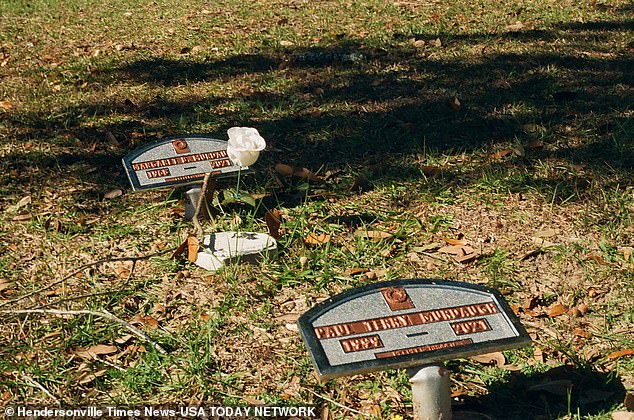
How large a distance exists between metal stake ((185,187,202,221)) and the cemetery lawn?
72 mm

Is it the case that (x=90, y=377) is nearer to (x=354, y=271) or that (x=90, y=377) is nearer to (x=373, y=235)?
(x=354, y=271)

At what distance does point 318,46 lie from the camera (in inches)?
269

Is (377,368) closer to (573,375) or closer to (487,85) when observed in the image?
(573,375)

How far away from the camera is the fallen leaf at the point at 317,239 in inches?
153

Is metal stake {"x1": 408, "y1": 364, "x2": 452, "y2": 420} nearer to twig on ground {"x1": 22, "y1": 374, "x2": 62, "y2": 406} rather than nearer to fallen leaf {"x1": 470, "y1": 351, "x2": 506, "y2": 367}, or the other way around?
fallen leaf {"x1": 470, "y1": 351, "x2": 506, "y2": 367}

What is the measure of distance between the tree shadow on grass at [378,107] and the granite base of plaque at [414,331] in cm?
184

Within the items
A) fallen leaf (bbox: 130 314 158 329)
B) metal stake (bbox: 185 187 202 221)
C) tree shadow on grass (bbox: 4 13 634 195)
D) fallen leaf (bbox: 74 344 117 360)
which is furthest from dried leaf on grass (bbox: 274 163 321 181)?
fallen leaf (bbox: 74 344 117 360)

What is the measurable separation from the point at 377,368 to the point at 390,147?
2.58 meters

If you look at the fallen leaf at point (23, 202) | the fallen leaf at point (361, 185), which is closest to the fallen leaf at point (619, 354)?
the fallen leaf at point (361, 185)

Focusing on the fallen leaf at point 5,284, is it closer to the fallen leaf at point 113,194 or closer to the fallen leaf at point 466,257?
the fallen leaf at point 113,194

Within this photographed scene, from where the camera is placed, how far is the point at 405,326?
103 inches

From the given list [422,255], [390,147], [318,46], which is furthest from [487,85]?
[422,255]

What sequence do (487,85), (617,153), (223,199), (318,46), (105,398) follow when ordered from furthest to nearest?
(318,46) < (487,85) < (617,153) < (223,199) < (105,398)

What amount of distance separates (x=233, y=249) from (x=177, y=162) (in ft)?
1.91
